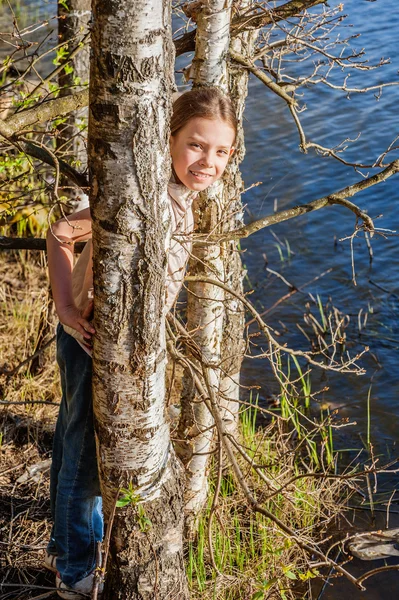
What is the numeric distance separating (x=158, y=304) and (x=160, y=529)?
2.66ft

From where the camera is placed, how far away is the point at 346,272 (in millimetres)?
7332

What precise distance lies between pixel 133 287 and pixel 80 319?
11.3 inches

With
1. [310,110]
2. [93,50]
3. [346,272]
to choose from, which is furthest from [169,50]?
[310,110]

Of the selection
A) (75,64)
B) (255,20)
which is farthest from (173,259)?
(75,64)

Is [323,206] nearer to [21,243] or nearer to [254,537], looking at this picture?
[21,243]

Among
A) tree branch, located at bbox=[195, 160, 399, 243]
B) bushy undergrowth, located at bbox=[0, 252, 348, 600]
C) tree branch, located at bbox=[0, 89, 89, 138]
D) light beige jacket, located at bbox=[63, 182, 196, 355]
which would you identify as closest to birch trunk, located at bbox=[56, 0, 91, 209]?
bushy undergrowth, located at bbox=[0, 252, 348, 600]

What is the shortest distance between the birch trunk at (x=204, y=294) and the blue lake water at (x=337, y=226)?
2048 millimetres

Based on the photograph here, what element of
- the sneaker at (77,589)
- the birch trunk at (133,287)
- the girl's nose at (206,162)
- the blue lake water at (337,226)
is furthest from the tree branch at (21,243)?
the blue lake water at (337,226)

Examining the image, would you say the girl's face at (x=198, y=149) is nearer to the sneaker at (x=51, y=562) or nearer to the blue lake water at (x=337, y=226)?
the sneaker at (x=51, y=562)

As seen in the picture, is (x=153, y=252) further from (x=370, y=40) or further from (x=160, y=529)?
(x=370, y=40)

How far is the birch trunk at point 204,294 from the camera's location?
301cm

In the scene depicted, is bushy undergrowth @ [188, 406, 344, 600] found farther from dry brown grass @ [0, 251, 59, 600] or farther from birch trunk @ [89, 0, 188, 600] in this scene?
dry brown grass @ [0, 251, 59, 600]

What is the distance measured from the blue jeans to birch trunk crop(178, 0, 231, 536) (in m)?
0.46

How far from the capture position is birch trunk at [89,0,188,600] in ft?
6.40
